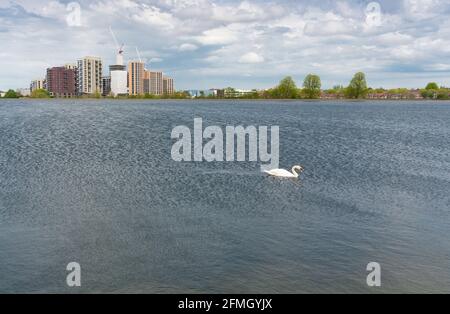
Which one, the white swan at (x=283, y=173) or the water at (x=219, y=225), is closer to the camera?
the water at (x=219, y=225)

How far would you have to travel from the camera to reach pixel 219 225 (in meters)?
28.9

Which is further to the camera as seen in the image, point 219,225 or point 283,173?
point 283,173

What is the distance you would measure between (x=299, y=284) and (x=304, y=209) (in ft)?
38.7

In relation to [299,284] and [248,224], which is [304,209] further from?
[299,284]

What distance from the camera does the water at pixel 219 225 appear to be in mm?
21734

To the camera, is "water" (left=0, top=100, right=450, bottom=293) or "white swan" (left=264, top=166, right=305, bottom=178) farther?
"white swan" (left=264, top=166, right=305, bottom=178)

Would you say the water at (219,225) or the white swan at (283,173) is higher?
the white swan at (283,173)

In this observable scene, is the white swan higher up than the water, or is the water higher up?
the white swan

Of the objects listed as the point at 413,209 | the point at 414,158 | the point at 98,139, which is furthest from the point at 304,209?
the point at 98,139

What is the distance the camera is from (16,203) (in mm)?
32781

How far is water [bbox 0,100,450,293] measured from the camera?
21734mm

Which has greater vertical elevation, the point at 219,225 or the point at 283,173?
the point at 283,173

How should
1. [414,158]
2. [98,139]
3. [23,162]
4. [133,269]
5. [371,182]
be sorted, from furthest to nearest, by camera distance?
[98,139], [414,158], [23,162], [371,182], [133,269]
